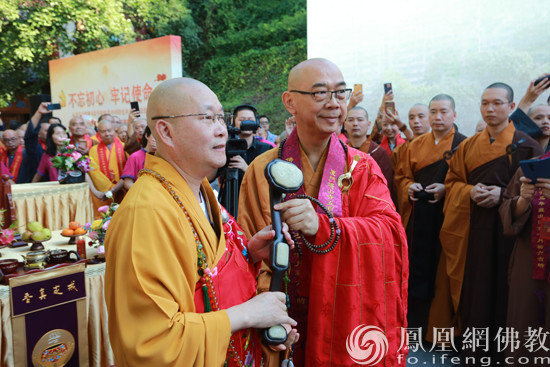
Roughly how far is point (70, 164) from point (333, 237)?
4632 millimetres

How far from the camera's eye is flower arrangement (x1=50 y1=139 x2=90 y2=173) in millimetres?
5106

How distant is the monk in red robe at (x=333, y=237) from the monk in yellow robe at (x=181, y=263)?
0.25 metres

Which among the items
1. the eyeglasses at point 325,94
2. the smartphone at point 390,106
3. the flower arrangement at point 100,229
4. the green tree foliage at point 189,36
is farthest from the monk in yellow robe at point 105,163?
the green tree foliage at point 189,36

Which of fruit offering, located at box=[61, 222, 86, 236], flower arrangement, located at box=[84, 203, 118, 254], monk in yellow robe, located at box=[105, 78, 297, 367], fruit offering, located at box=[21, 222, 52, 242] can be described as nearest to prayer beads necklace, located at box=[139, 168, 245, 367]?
monk in yellow robe, located at box=[105, 78, 297, 367]

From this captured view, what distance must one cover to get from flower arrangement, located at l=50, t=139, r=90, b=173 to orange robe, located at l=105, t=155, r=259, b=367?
14.8ft

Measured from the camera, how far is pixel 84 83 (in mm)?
11180

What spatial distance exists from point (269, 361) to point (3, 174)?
661cm

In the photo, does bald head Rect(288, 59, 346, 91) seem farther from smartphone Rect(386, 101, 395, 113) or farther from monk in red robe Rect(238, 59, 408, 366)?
smartphone Rect(386, 101, 395, 113)

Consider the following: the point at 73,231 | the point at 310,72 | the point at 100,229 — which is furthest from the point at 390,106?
the point at 73,231

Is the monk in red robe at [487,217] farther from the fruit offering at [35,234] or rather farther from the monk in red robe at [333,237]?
the fruit offering at [35,234]

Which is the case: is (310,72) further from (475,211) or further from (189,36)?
(189,36)

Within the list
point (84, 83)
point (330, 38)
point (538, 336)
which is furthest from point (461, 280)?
point (84, 83)

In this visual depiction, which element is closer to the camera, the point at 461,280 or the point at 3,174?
the point at 461,280

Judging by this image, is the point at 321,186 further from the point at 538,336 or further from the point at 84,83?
the point at 84,83
